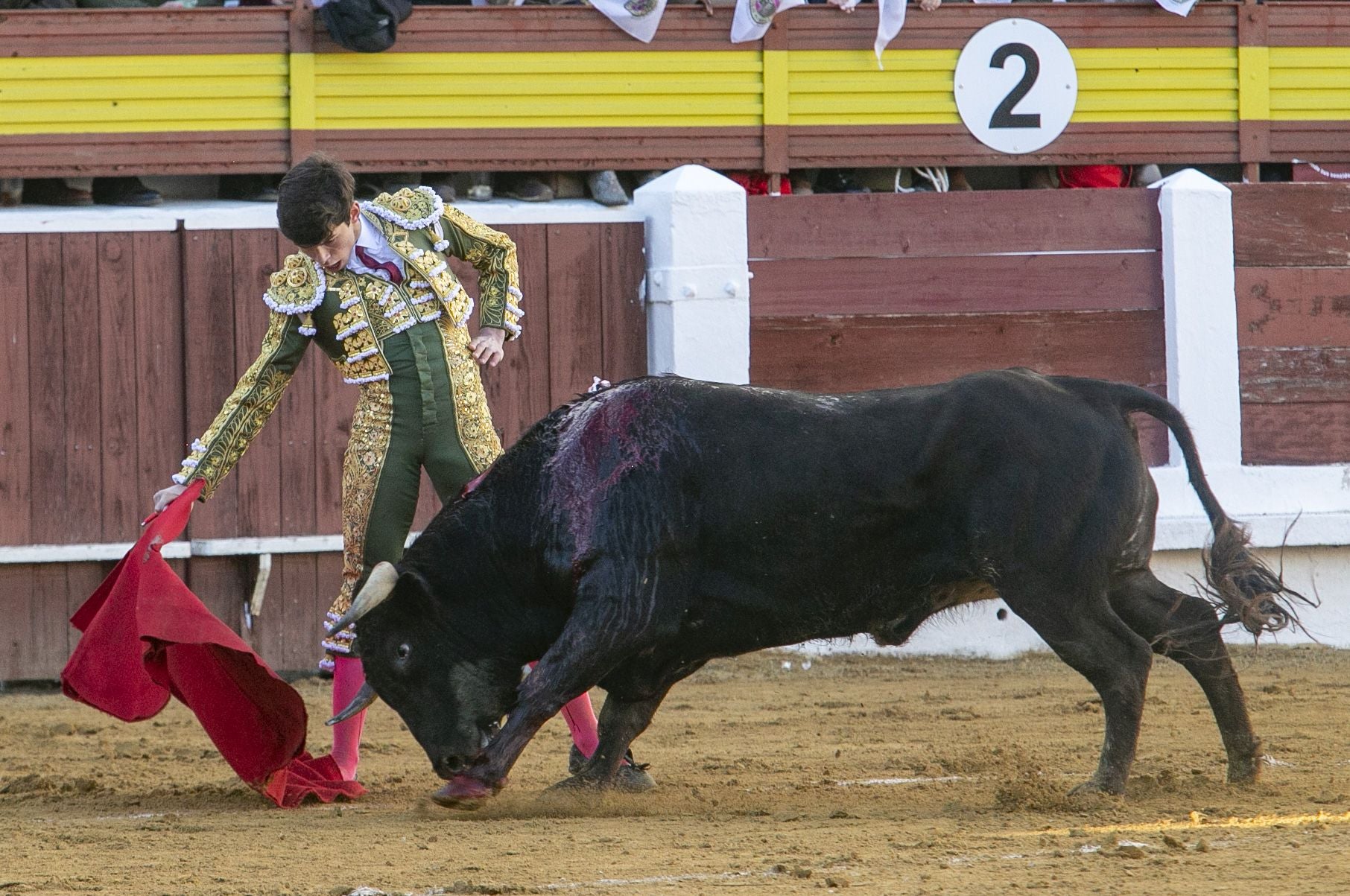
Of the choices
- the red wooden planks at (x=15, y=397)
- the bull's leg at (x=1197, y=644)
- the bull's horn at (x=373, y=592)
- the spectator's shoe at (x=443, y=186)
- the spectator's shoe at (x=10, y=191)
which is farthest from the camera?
the spectator's shoe at (x=443, y=186)

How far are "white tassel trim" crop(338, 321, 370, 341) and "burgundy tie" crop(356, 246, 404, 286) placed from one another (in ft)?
0.41

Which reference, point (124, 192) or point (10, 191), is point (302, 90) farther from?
point (10, 191)

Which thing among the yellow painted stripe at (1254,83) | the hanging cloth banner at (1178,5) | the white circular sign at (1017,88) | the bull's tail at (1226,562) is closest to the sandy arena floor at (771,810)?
the bull's tail at (1226,562)

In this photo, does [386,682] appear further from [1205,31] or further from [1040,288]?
[1205,31]

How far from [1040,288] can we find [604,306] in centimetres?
173

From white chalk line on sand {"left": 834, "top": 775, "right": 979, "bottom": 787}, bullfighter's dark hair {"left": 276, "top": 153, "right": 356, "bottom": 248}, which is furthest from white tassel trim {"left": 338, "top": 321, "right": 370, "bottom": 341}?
white chalk line on sand {"left": 834, "top": 775, "right": 979, "bottom": 787}

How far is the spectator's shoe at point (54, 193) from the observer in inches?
257

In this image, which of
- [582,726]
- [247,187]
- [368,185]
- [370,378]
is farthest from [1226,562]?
[247,187]

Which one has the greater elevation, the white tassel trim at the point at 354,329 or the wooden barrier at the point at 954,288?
the wooden barrier at the point at 954,288

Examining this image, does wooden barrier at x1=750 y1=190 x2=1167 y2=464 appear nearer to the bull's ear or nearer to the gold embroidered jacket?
the gold embroidered jacket

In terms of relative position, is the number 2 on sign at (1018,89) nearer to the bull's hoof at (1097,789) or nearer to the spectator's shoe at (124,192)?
the spectator's shoe at (124,192)

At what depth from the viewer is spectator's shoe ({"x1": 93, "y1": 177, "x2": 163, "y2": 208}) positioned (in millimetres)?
6488

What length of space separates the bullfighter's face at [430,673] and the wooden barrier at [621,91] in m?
3.08

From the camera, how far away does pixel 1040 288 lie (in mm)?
6848
